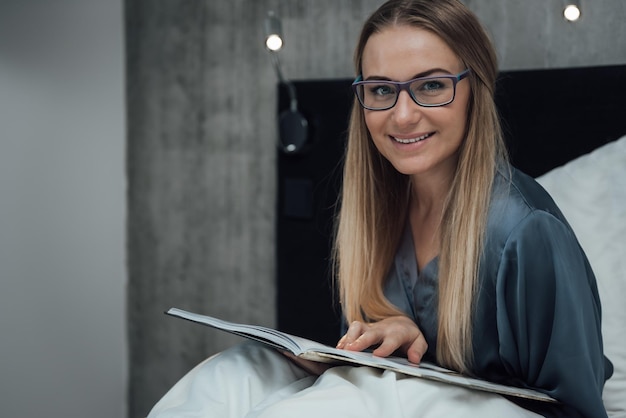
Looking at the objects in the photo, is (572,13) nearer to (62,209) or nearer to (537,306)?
(537,306)

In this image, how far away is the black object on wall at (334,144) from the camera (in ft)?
5.48

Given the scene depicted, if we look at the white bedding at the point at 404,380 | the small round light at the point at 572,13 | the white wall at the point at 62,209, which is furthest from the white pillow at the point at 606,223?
the white wall at the point at 62,209

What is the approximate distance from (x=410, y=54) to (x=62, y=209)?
1443mm

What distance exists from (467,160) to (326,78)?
889 millimetres

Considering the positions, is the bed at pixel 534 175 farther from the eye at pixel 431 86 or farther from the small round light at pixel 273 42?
the eye at pixel 431 86

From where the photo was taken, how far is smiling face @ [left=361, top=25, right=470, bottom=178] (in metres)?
1.32

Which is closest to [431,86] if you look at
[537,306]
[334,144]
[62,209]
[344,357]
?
[537,306]

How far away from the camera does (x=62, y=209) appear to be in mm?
2301

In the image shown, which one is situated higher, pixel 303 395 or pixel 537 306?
pixel 537 306

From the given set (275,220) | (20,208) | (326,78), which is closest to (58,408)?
(20,208)

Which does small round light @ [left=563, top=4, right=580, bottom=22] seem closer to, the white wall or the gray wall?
the gray wall

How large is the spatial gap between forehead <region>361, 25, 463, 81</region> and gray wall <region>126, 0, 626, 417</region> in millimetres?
720

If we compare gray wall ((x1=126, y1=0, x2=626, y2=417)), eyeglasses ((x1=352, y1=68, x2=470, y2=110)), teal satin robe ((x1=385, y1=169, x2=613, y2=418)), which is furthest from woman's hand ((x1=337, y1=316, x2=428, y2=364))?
gray wall ((x1=126, y1=0, x2=626, y2=417))

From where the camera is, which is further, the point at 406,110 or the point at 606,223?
the point at 606,223
